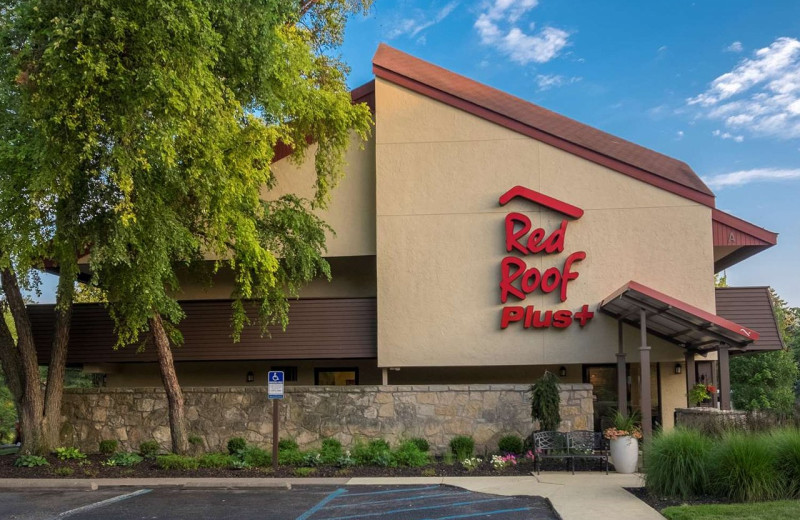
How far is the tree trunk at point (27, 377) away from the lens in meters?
15.6

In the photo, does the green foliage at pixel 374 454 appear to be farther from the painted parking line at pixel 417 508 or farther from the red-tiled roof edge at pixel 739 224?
the red-tiled roof edge at pixel 739 224

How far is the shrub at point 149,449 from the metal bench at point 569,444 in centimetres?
866

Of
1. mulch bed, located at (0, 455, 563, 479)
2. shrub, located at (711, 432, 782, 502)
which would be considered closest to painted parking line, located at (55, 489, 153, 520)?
mulch bed, located at (0, 455, 563, 479)

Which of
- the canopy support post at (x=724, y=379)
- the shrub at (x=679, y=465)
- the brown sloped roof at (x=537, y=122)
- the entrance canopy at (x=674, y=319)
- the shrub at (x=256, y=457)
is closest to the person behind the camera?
the shrub at (x=679, y=465)

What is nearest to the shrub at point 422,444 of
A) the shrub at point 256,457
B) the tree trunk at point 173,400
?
the shrub at point 256,457

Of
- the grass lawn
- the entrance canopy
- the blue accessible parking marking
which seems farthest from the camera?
the entrance canopy

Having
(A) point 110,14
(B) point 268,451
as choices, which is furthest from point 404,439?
(A) point 110,14

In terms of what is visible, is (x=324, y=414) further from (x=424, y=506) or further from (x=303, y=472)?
(x=424, y=506)

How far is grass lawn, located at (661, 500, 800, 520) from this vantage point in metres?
8.89

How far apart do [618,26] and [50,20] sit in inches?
630

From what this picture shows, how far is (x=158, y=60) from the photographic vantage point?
474 inches

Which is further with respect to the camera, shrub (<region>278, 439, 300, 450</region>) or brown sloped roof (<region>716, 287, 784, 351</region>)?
brown sloped roof (<region>716, 287, 784, 351</region>)

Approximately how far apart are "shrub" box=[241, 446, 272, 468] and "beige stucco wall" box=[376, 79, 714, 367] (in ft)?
11.7

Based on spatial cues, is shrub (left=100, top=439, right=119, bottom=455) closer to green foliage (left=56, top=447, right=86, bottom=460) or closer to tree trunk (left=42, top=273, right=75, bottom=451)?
tree trunk (left=42, top=273, right=75, bottom=451)
